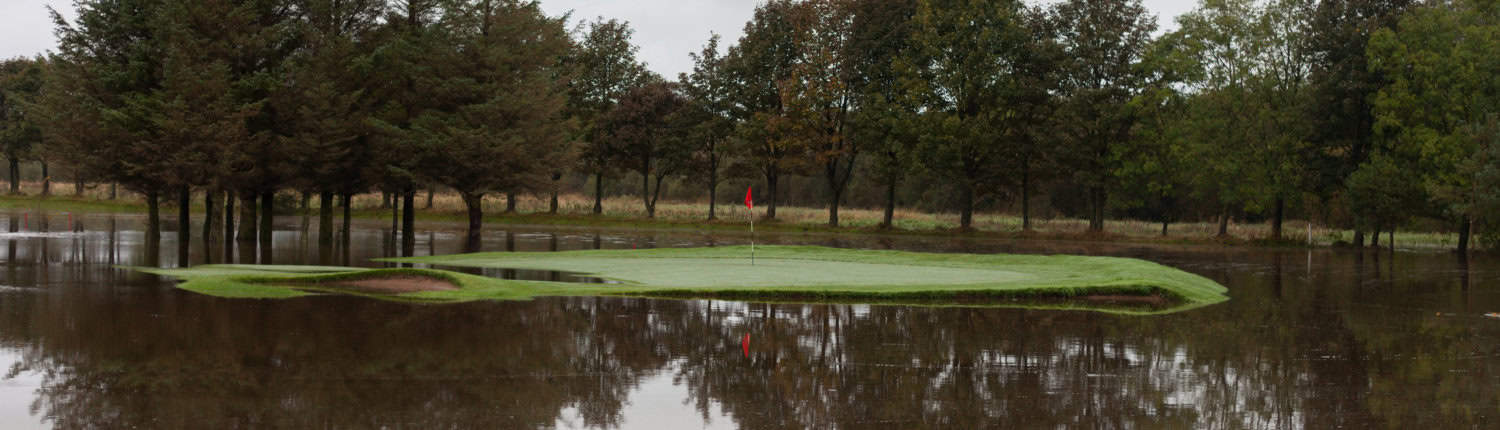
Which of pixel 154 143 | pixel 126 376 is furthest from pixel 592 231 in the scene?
pixel 126 376

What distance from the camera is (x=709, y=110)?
73875mm

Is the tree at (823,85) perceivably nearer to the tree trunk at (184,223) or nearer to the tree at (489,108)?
the tree at (489,108)

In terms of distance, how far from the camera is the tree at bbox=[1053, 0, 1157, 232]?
199ft

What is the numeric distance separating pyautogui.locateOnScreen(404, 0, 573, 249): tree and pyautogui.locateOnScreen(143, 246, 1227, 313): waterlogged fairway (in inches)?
272

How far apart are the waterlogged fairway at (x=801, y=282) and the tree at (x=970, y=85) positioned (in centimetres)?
2617

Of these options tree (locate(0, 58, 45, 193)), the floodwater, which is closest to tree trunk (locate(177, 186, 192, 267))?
the floodwater

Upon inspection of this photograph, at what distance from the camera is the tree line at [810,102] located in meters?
41.6

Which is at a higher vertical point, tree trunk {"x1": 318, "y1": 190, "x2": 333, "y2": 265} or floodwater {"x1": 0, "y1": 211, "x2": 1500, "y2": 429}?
tree trunk {"x1": 318, "y1": 190, "x2": 333, "y2": 265}

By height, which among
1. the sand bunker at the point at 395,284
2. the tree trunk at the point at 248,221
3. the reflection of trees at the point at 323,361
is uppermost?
the tree trunk at the point at 248,221

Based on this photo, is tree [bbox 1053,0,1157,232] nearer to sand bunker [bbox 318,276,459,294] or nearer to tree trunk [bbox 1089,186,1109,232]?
tree trunk [bbox 1089,186,1109,232]

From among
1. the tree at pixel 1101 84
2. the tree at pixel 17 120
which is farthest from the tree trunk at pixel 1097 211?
the tree at pixel 17 120

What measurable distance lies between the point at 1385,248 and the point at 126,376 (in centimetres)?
6149

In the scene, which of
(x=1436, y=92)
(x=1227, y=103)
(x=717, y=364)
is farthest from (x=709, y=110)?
(x=717, y=364)

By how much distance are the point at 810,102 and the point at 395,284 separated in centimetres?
4535
